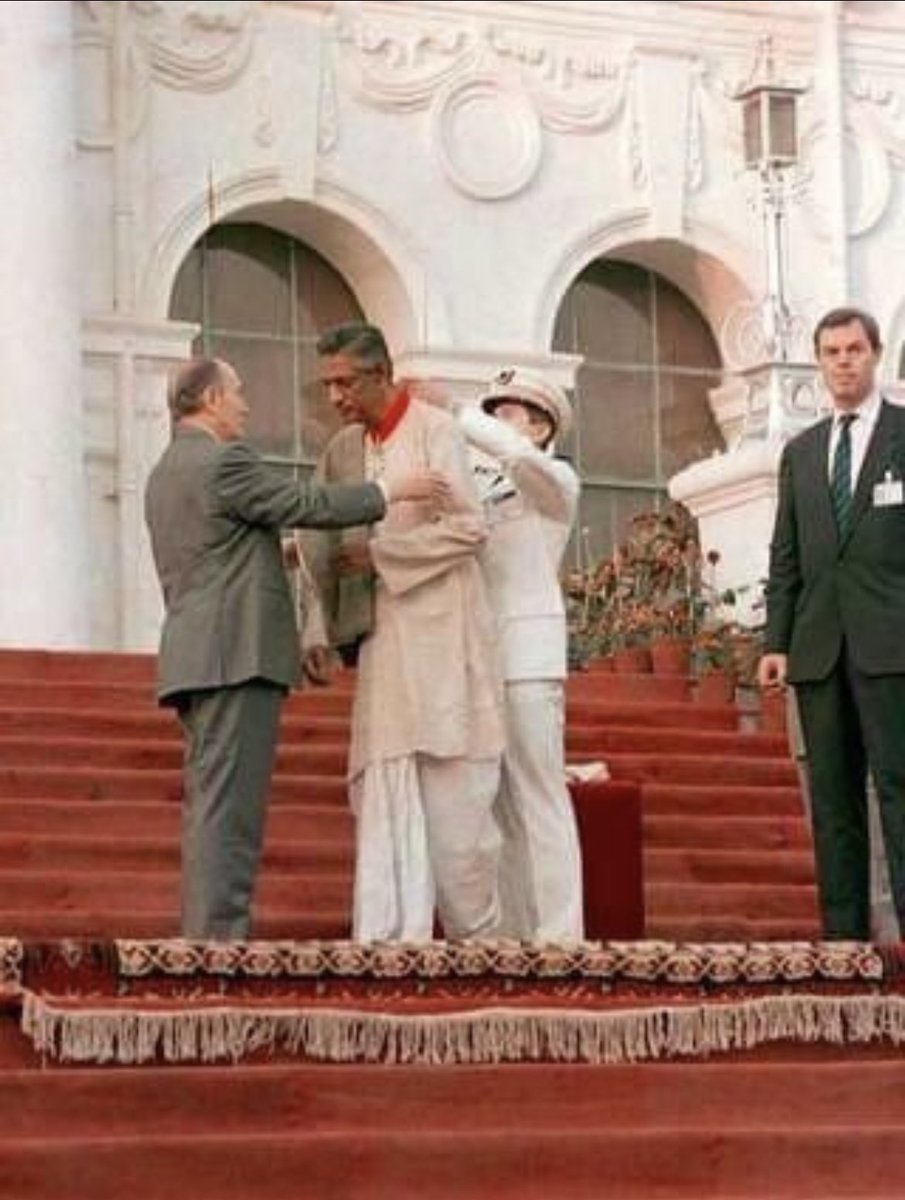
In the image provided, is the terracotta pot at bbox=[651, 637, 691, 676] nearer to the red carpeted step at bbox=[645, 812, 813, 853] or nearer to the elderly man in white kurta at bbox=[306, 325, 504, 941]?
the red carpeted step at bbox=[645, 812, 813, 853]

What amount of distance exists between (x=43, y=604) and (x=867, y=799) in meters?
8.01

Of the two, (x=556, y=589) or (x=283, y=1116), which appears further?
(x=556, y=589)

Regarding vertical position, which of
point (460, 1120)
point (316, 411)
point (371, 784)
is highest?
point (316, 411)

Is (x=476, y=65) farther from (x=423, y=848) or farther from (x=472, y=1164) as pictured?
(x=472, y=1164)

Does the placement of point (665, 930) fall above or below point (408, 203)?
below

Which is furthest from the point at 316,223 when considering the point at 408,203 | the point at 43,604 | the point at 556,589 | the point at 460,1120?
the point at 460,1120

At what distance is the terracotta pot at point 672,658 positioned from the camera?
18156 millimetres

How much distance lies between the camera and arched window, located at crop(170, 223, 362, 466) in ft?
74.5

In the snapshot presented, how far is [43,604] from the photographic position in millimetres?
20469

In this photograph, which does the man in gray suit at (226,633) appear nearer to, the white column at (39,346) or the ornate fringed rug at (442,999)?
the ornate fringed rug at (442,999)

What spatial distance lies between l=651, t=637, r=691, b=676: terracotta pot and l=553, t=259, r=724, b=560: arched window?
5223 millimetres

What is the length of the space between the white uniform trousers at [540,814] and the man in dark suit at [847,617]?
64 cm

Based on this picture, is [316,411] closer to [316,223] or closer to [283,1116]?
[316,223]

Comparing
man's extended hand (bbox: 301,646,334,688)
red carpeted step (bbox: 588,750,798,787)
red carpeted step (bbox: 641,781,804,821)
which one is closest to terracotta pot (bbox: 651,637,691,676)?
red carpeted step (bbox: 588,750,798,787)
